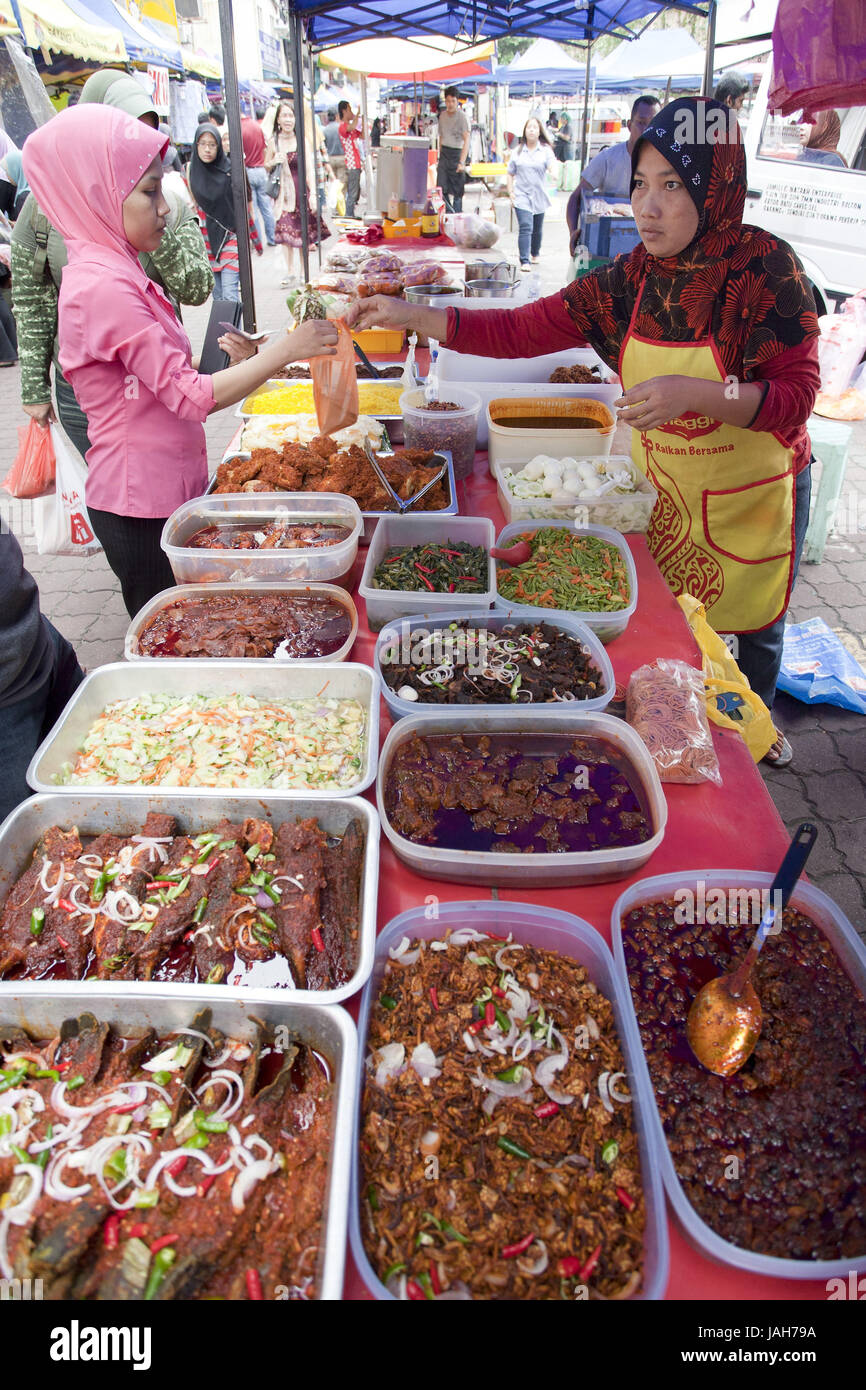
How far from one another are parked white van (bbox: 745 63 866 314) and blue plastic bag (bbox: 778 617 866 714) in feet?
14.6

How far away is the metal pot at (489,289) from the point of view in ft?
17.1

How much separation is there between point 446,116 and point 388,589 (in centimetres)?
1565

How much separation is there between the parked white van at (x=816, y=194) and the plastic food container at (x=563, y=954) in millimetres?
7592

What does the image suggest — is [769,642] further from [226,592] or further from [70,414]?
[70,414]

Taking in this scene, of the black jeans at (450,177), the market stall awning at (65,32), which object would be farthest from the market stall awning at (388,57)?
the market stall awning at (65,32)

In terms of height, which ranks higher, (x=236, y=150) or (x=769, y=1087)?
(x=236, y=150)

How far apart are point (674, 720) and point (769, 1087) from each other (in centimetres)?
→ 90

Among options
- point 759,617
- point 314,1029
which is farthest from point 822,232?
point 314,1029

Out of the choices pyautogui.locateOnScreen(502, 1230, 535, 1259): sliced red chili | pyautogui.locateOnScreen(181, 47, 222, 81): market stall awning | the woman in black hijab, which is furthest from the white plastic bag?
pyautogui.locateOnScreen(181, 47, 222, 81): market stall awning

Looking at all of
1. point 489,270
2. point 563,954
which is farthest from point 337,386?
point 489,270

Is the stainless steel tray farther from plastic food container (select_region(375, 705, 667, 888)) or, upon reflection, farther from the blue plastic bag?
the blue plastic bag

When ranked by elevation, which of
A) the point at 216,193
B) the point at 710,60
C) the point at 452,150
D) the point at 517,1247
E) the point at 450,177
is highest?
the point at 452,150

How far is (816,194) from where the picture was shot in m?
7.34
